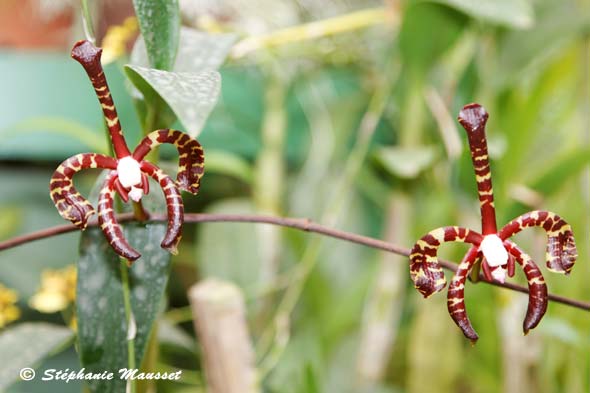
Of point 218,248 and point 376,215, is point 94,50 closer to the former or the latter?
point 218,248

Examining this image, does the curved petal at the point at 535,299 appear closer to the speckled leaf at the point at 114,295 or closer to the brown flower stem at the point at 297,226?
the brown flower stem at the point at 297,226

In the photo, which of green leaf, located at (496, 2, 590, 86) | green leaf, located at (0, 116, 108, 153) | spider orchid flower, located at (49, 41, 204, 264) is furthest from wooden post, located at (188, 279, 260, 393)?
green leaf, located at (496, 2, 590, 86)

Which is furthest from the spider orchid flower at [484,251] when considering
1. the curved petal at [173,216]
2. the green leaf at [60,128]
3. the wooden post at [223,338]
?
the green leaf at [60,128]

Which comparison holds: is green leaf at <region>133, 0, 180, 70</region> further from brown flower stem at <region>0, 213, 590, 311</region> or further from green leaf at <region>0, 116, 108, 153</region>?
green leaf at <region>0, 116, 108, 153</region>

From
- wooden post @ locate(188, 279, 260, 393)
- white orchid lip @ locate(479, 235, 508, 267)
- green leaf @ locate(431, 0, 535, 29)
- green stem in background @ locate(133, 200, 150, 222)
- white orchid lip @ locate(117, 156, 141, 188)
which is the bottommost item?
wooden post @ locate(188, 279, 260, 393)

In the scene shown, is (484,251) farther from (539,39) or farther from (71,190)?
(539,39)
